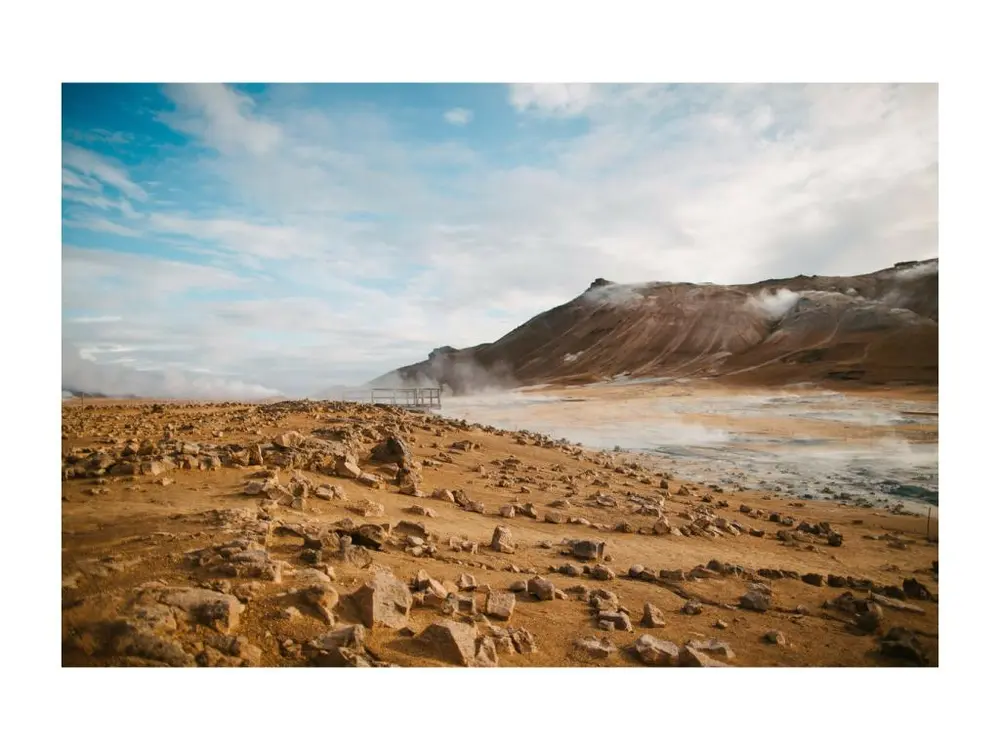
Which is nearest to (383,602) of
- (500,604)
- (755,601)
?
(500,604)

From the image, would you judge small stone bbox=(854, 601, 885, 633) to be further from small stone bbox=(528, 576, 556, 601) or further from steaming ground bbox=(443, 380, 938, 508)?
small stone bbox=(528, 576, 556, 601)

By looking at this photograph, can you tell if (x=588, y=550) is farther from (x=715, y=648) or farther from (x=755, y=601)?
(x=715, y=648)

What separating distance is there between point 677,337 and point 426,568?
159ft

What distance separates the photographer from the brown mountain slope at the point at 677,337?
31.0m

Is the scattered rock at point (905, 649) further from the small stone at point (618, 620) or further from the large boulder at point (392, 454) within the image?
the large boulder at point (392, 454)

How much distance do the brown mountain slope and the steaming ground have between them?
7423 millimetres

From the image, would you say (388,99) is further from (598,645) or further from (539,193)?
(598,645)

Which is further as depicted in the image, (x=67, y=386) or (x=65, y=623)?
(x=67, y=386)

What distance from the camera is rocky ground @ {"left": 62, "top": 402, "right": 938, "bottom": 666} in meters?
3.14

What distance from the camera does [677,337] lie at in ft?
163
